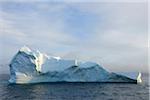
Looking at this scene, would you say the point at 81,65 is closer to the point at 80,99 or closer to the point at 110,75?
the point at 110,75

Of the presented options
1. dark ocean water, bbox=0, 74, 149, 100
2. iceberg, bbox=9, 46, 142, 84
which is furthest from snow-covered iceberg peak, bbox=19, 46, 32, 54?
dark ocean water, bbox=0, 74, 149, 100

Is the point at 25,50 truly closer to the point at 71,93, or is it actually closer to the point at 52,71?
the point at 52,71

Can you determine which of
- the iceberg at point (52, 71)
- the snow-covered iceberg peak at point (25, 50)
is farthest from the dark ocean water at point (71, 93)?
the snow-covered iceberg peak at point (25, 50)

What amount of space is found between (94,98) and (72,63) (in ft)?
29.1

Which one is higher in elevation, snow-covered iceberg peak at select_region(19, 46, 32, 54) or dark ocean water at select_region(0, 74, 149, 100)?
snow-covered iceberg peak at select_region(19, 46, 32, 54)

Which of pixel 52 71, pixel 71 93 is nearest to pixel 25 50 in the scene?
pixel 52 71

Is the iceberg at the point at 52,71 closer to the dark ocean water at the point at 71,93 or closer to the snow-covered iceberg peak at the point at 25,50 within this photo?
the snow-covered iceberg peak at the point at 25,50

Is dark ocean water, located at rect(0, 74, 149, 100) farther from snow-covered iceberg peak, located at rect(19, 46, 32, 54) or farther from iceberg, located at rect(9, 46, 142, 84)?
snow-covered iceberg peak, located at rect(19, 46, 32, 54)

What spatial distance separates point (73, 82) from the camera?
85.0 feet

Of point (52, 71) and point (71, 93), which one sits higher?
point (52, 71)

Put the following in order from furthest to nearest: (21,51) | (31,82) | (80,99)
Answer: (31,82)
(21,51)
(80,99)

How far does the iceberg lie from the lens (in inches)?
925

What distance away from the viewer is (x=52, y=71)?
82.2 ft

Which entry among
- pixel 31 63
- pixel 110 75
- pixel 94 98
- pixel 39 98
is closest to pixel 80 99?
pixel 94 98
